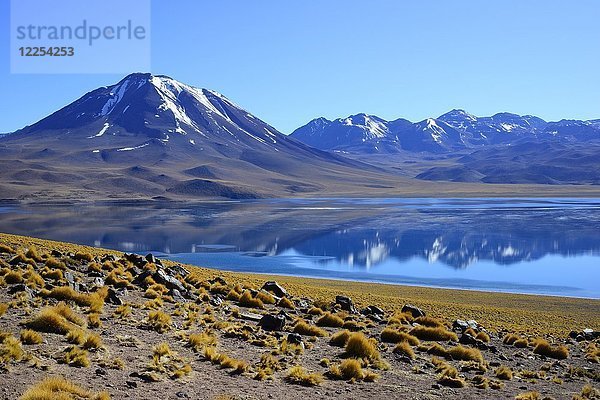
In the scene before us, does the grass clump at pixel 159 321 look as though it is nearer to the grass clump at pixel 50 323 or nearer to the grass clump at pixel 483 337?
the grass clump at pixel 50 323

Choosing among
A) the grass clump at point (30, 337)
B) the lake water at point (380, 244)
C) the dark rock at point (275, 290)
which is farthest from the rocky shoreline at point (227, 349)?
the lake water at point (380, 244)

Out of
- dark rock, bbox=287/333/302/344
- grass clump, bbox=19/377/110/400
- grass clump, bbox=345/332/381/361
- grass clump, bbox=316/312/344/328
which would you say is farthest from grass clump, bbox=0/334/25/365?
grass clump, bbox=316/312/344/328

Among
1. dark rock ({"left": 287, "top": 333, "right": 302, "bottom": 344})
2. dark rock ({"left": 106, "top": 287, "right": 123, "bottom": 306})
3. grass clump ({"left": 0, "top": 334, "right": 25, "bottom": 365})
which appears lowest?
dark rock ({"left": 287, "top": 333, "right": 302, "bottom": 344})

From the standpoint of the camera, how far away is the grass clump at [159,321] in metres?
10.9

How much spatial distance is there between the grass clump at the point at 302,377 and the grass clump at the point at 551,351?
6.17 m

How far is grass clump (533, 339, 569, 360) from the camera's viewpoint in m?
12.4

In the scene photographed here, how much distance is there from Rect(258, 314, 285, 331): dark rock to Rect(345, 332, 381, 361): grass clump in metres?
1.99

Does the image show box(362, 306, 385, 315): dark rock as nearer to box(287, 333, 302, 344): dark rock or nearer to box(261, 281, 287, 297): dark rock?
box(261, 281, 287, 297): dark rock

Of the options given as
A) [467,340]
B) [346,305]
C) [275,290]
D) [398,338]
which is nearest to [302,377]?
[398,338]

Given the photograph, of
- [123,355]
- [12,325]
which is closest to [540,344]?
[123,355]

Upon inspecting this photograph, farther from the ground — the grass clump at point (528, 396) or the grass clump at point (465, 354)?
the grass clump at point (465, 354)

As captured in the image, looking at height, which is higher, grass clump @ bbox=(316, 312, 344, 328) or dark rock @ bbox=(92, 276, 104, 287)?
dark rock @ bbox=(92, 276, 104, 287)

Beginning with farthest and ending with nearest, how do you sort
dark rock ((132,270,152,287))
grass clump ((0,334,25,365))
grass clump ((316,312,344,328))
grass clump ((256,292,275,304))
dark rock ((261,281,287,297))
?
1. dark rock ((261,281,287,297))
2. grass clump ((256,292,275,304))
3. dark rock ((132,270,152,287))
4. grass clump ((316,312,344,328))
5. grass clump ((0,334,25,365))

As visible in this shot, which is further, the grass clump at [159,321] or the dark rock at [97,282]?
the dark rock at [97,282]
